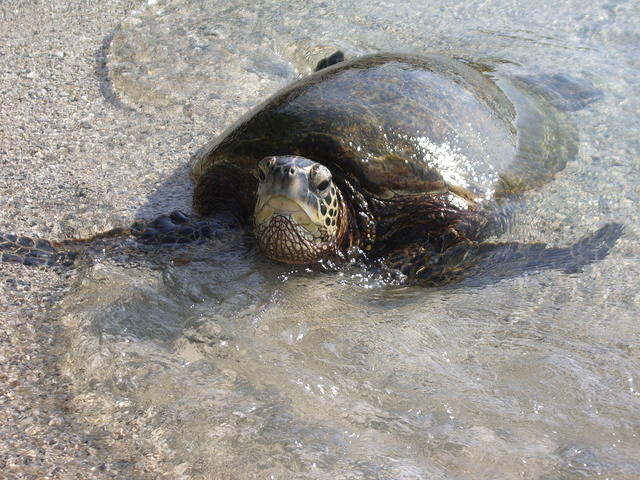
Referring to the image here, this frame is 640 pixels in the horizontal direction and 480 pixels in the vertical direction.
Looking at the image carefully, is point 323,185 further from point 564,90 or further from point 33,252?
point 564,90

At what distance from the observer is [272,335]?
3.42 meters

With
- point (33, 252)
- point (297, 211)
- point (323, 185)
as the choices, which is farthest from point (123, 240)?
point (323, 185)

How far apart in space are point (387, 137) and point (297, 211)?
719mm

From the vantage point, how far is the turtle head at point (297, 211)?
3.77m

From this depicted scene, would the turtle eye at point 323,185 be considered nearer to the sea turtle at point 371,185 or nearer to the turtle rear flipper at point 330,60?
the sea turtle at point 371,185

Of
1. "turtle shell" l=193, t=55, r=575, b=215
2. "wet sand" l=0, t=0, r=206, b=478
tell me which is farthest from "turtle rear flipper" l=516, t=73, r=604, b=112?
"wet sand" l=0, t=0, r=206, b=478

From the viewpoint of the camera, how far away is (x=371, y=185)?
414cm

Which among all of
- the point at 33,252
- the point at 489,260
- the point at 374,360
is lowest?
the point at 374,360

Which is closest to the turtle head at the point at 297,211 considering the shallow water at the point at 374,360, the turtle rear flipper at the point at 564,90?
the shallow water at the point at 374,360

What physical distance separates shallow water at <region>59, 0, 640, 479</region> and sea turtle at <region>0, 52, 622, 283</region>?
7.2 inches

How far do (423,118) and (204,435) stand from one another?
2374 millimetres

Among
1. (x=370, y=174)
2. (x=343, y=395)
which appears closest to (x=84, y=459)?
(x=343, y=395)

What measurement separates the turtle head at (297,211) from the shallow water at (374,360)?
0.15 meters

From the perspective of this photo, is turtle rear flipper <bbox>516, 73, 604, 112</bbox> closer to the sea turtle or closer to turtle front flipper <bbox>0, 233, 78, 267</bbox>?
the sea turtle
